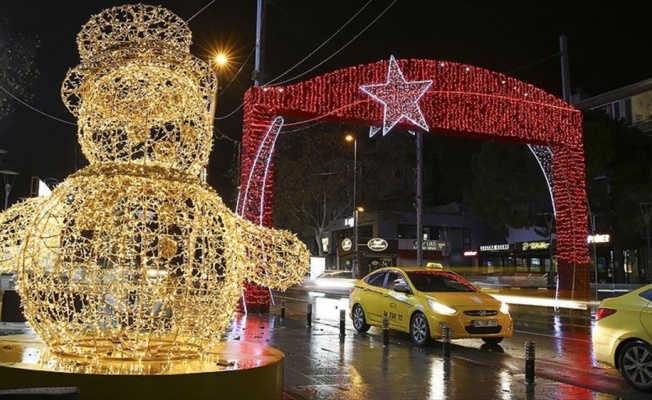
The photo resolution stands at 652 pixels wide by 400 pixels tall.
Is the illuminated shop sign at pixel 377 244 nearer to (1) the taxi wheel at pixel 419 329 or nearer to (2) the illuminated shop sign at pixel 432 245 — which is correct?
(2) the illuminated shop sign at pixel 432 245

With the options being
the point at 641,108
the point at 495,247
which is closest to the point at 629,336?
the point at 641,108

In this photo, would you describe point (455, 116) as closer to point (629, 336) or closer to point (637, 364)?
point (629, 336)

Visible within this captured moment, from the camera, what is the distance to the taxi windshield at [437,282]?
506 inches

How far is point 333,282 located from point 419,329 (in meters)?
26.1

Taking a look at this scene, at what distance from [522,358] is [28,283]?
27.7 feet

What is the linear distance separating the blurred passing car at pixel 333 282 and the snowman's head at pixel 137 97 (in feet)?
101

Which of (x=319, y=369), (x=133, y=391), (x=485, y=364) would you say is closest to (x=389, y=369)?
(x=319, y=369)

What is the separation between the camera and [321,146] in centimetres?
3853

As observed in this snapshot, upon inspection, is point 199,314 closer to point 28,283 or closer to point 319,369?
point 28,283

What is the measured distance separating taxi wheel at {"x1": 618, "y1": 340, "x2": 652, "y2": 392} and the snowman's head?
611cm

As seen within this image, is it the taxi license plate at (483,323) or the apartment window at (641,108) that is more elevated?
the apartment window at (641,108)

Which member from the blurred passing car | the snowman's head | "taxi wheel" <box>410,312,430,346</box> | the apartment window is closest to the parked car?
"taxi wheel" <box>410,312,430,346</box>

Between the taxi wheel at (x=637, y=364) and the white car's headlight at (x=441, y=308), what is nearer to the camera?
the taxi wheel at (x=637, y=364)

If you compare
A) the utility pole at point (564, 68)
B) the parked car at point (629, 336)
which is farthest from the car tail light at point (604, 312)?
the utility pole at point (564, 68)
